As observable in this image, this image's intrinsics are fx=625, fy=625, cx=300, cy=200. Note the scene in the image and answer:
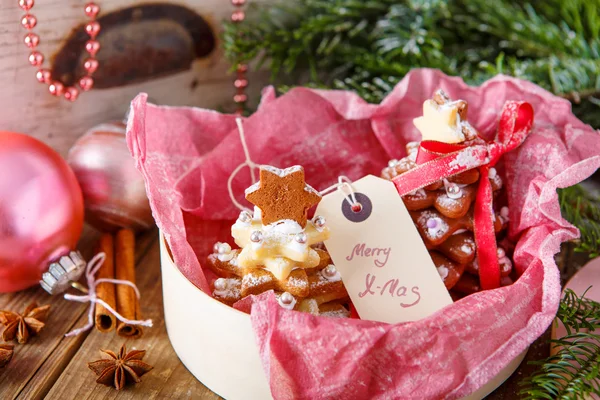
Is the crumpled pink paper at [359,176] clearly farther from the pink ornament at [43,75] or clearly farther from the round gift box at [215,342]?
the pink ornament at [43,75]

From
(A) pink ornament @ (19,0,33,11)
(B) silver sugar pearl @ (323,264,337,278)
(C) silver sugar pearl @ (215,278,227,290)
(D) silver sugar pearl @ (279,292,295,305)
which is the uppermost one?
(A) pink ornament @ (19,0,33,11)

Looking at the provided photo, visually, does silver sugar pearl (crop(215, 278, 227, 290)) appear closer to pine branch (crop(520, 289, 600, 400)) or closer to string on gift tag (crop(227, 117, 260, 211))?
string on gift tag (crop(227, 117, 260, 211))

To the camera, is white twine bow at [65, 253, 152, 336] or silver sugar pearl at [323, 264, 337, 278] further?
white twine bow at [65, 253, 152, 336]

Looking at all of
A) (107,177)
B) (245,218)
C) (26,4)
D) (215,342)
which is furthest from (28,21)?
(215,342)

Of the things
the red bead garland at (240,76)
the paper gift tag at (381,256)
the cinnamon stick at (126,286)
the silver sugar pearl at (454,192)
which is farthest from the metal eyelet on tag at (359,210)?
the red bead garland at (240,76)

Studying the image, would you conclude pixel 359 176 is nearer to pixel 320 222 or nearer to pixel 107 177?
pixel 320 222

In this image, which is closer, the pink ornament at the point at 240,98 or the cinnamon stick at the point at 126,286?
the cinnamon stick at the point at 126,286

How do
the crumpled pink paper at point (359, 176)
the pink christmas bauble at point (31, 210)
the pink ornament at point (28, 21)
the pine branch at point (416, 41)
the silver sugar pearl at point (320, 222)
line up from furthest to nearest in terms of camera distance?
the pine branch at point (416, 41)
the pink ornament at point (28, 21)
the pink christmas bauble at point (31, 210)
the silver sugar pearl at point (320, 222)
the crumpled pink paper at point (359, 176)

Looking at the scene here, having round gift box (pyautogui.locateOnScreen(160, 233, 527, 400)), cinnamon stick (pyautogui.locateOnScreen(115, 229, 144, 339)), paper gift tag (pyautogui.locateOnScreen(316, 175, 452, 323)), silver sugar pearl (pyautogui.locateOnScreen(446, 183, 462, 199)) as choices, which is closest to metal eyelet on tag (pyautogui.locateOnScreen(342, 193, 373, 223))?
paper gift tag (pyautogui.locateOnScreen(316, 175, 452, 323))
